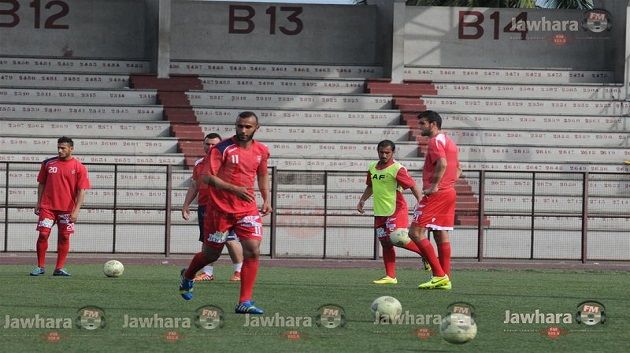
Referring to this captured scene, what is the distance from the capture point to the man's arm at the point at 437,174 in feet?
51.0

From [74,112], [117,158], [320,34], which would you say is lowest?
[117,158]

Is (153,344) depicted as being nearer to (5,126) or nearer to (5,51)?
(5,126)

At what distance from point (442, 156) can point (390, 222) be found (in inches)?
83.7

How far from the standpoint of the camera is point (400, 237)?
1705 centimetres

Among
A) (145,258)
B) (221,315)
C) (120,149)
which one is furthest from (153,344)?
(120,149)

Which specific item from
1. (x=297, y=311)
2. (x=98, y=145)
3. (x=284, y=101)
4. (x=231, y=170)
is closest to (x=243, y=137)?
(x=231, y=170)

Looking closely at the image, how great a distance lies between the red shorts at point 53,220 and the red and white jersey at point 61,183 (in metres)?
0.07

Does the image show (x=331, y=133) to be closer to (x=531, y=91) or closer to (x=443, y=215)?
(x=531, y=91)

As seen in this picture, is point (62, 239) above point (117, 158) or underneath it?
underneath

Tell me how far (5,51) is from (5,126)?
12.9 ft

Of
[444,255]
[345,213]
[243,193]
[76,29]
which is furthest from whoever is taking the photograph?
[76,29]

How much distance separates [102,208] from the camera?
25.8 m

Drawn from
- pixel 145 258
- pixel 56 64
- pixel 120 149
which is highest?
pixel 56 64

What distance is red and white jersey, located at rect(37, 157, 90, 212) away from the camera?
17891mm
